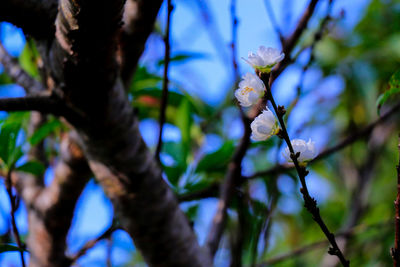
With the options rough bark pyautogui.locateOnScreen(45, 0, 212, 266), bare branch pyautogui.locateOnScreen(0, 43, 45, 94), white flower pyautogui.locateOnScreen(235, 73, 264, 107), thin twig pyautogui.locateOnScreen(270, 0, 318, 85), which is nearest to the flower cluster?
white flower pyautogui.locateOnScreen(235, 73, 264, 107)

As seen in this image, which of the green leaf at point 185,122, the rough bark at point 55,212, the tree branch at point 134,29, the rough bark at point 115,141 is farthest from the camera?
the green leaf at point 185,122

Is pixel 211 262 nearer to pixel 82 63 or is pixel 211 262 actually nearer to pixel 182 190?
pixel 182 190

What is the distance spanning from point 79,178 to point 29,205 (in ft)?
0.69

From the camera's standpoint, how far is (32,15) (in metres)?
0.57

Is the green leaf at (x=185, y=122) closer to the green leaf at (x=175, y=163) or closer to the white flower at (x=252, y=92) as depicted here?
the green leaf at (x=175, y=163)


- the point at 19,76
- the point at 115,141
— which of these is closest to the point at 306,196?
the point at 115,141

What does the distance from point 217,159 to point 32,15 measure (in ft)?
1.64

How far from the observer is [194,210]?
1.28m

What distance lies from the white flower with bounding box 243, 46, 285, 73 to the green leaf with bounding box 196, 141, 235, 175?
0.48m

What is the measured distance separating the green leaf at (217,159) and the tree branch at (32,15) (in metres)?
0.44

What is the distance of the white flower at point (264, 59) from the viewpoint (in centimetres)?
42

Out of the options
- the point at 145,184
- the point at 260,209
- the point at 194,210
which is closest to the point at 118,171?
the point at 145,184

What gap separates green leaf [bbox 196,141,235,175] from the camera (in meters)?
0.90

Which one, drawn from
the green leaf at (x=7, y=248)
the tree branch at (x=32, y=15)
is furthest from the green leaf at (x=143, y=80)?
the green leaf at (x=7, y=248)
